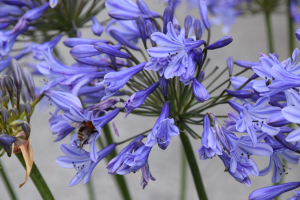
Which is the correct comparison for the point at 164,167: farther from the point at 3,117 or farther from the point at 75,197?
the point at 3,117

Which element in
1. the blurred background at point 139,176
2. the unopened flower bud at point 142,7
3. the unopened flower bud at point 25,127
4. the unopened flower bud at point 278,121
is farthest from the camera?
the blurred background at point 139,176

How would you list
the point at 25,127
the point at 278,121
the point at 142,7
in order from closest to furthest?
the point at 278,121 < the point at 25,127 < the point at 142,7

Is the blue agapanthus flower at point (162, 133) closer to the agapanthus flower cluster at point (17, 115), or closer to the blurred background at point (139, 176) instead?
the agapanthus flower cluster at point (17, 115)

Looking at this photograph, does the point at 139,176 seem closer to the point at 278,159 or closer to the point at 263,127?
the point at 278,159

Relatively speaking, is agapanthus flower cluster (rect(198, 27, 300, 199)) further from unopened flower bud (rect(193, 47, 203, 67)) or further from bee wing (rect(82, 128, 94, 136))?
bee wing (rect(82, 128, 94, 136))

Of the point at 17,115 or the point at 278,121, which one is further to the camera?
the point at 17,115

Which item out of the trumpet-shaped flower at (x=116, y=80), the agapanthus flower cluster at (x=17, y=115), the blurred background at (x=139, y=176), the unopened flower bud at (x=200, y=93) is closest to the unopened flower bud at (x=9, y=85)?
the agapanthus flower cluster at (x=17, y=115)

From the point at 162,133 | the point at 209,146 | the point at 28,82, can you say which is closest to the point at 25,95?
the point at 28,82

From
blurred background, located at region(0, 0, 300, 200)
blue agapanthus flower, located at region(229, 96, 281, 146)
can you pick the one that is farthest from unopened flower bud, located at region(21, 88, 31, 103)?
blurred background, located at region(0, 0, 300, 200)

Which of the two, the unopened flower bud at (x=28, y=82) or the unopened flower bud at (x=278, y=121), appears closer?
the unopened flower bud at (x=278, y=121)

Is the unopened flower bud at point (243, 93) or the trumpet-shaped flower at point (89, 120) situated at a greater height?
the trumpet-shaped flower at point (89, 120)

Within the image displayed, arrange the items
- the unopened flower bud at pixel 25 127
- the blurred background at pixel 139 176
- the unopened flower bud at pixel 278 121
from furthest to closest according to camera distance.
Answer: the blurred background at pixel 139 176 → the unopened flower bud at pixel 25 127 → the unopened flower bud at pixel 278 121
